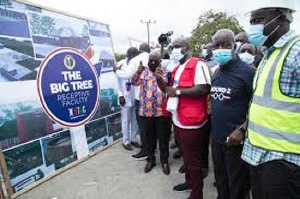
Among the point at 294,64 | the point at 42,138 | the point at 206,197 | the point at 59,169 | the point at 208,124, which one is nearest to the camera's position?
the point at 294,64

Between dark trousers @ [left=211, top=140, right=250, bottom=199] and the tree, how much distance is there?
51.8 feet

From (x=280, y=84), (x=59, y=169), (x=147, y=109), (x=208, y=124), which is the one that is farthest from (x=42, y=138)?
(x=280, y=84)

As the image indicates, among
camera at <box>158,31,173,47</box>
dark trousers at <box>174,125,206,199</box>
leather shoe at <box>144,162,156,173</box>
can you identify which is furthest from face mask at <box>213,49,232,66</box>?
leather shoe at <box>144,162,156,173</box>

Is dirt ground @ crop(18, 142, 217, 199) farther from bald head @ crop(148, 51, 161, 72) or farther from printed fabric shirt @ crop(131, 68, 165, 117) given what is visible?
bald head @ crop(148, 51, 161, 72)

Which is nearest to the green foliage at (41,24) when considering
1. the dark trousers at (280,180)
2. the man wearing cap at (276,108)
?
the man wearing cap at (276,108)

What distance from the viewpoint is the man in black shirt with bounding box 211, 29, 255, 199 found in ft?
7.63

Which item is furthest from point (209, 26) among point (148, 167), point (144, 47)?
point (148, 167)

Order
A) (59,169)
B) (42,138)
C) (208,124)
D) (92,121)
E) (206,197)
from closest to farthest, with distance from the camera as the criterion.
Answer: (208,124) < (206,197) < (42,138) < (59,169) < (92,121)

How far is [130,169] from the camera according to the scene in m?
4.26

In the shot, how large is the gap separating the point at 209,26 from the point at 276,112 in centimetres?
1921

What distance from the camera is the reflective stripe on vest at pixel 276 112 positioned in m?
1.59

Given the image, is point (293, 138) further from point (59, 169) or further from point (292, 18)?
point (59, 169)

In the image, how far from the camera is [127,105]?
203 inches

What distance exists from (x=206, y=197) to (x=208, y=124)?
36.1 inches
